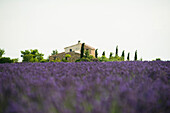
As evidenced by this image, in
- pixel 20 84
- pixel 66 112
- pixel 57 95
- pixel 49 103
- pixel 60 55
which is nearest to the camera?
pixel 66 112

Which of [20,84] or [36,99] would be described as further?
[20,84]

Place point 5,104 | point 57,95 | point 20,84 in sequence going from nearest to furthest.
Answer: point 57,95
point 5,104
point 20,84

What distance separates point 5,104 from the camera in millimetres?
1514

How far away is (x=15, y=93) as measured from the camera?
1.61m

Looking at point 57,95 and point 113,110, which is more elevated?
point 57,95

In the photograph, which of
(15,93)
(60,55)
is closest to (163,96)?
(15,93)

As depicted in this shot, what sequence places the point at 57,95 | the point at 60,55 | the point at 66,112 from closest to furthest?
the point at 66,112, the point at 57,95, the point at 60,55

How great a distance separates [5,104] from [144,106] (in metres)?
1.51

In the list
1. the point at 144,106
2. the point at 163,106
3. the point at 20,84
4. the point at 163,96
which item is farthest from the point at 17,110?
the point at 163,96

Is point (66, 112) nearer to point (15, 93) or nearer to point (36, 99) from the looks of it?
point (36, 99)

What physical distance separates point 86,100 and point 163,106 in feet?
2.69

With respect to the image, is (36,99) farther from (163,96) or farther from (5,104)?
(163,96)

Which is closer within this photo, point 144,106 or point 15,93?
point 144,106

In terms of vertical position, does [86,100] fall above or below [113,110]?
above
